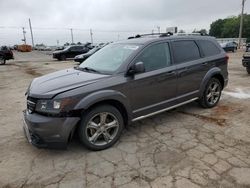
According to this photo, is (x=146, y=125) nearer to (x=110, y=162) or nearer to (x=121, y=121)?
(x=121, y=121)

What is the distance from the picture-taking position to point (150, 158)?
3.59 meters

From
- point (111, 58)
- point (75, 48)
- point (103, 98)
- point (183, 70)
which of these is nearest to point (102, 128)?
point (103, 98)

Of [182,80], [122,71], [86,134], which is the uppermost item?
[122,71]

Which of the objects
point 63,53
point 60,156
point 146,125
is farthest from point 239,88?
point 63,53

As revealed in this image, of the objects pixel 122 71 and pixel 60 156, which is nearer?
pixel 60 156

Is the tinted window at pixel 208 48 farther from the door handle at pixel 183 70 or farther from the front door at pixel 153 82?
the front door at pixel 153 82

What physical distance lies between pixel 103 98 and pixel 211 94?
3061 millimetres

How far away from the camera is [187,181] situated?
3027mm

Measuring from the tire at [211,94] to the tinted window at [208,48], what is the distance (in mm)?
609

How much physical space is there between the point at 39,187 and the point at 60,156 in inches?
29.3

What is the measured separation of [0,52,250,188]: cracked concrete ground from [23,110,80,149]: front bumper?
0.31m

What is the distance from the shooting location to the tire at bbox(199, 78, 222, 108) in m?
5.53

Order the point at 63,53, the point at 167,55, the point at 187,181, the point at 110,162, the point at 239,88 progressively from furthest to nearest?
the point at 63,53
the point at 239,88
the point at 167,55
the point at 110,162
the point at 187,181

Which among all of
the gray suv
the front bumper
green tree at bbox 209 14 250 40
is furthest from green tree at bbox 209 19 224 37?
the front bumper
